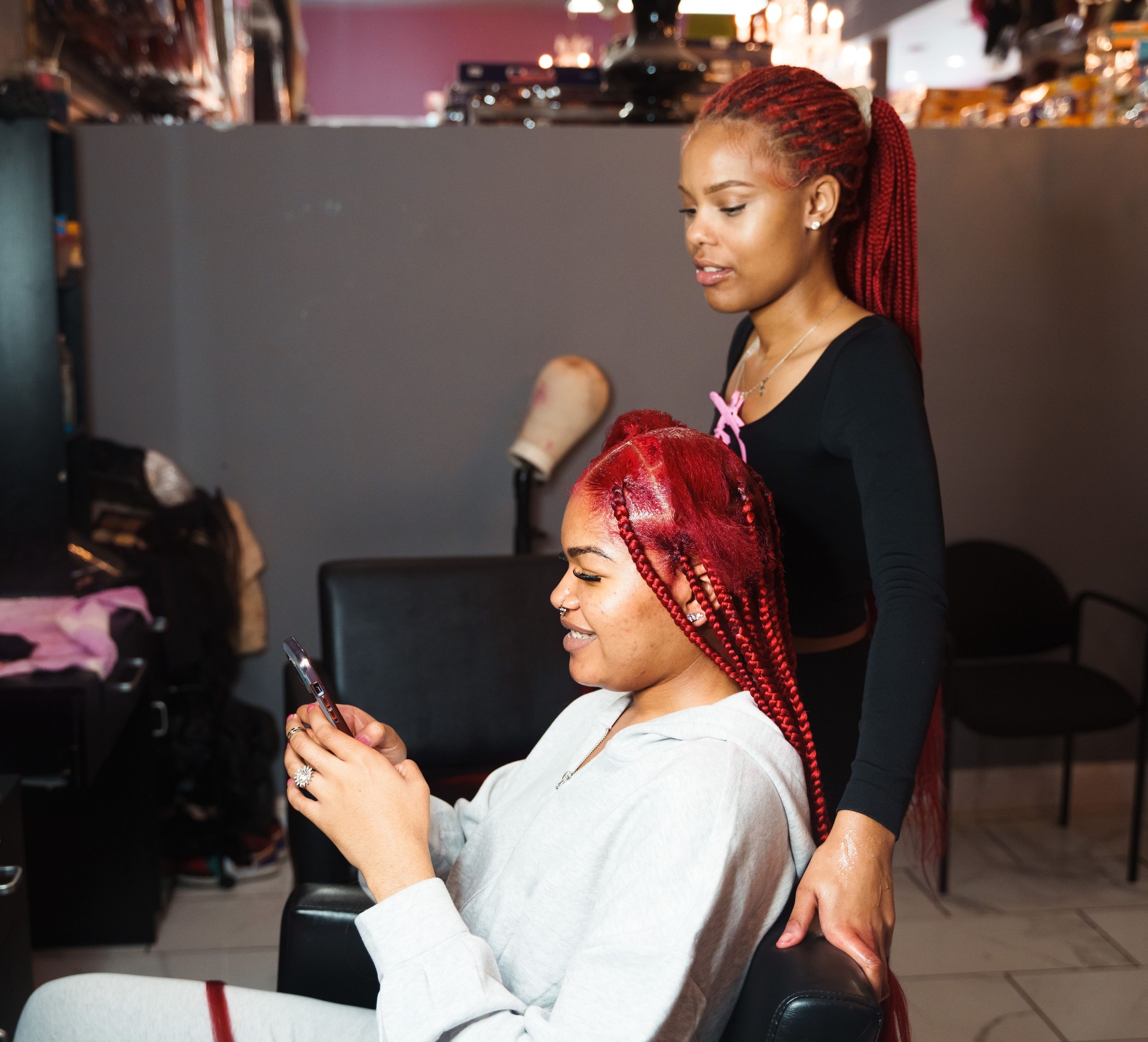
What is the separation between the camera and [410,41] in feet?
27.1

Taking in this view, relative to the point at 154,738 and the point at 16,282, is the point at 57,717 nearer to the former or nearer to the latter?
the point at 154,738

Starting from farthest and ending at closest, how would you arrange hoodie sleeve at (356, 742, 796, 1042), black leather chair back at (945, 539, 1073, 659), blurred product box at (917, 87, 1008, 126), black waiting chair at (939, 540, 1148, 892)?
blurred product box at (917, 87, 1008, 126) < black leather chair back at (945, 539, 1073, 659) < black waiting chair at (939, 540, 1148, 892) < hoodie sleeve at (356, 742, 796, 1042)

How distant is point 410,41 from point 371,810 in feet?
26.9

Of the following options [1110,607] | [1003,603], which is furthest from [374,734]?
[1110,607]

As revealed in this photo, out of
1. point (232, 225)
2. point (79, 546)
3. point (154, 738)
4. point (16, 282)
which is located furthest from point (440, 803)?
point (232, 225)

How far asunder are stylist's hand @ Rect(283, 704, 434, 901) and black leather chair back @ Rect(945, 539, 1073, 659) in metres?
2.34

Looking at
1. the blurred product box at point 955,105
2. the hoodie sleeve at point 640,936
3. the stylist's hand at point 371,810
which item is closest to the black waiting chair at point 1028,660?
the blurred product box at point 955,105

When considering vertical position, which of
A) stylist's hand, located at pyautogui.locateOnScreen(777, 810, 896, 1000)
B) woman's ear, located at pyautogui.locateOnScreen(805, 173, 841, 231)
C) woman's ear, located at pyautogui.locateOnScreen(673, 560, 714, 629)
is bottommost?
stylist's hand, located at pyautogui.locateOnScreen(777, 810, 896, 1000)

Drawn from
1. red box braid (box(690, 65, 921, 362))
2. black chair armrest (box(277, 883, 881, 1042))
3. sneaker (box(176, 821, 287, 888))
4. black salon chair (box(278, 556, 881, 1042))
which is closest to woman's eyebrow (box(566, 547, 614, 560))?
black chair armrest (box(277, 883, 881, 1042))

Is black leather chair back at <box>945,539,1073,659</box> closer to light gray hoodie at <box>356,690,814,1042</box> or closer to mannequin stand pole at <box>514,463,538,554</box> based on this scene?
mannequin stand pole at <box>514,463,538,554</box>

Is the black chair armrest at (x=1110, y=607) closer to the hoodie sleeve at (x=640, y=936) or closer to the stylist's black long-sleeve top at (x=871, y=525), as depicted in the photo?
the stylist's black long-sleeve top at (x=871, y=525)

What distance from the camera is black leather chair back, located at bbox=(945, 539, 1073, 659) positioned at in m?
3.10

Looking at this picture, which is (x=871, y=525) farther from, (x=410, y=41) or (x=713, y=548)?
(x=410, y=41)

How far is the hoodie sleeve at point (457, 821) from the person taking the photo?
4.66ft
